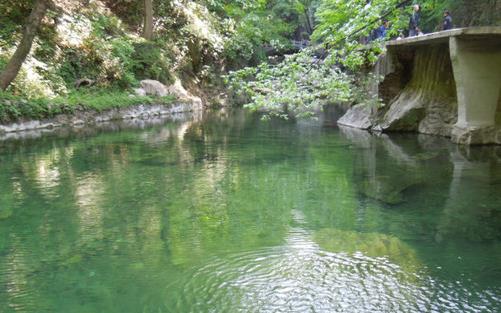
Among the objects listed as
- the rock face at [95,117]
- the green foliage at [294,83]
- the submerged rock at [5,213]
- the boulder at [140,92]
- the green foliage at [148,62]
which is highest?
the green foliage at [148,62]

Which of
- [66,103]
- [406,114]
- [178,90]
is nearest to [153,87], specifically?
[178,90]

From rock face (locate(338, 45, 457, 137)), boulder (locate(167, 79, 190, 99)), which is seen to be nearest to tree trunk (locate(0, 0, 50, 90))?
rock face (locate(338, 45, 457, 137))

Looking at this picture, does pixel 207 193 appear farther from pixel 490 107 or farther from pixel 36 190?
pixel 490 107

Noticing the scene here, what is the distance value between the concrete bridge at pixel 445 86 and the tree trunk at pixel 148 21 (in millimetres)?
11044

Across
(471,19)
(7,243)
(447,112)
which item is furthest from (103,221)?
(471,19)

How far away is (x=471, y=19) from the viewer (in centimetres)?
1745

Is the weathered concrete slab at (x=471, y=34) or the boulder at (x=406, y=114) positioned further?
the boulder at (x=406, y=114)

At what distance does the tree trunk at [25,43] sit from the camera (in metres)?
13.8

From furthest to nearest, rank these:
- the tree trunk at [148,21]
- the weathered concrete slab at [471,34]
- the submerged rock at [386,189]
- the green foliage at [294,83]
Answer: the tree trunk at [148,21] → the weathered concrete slab at [471,34] → the green foliage at [294,83] → the submerged rock at [386,189]

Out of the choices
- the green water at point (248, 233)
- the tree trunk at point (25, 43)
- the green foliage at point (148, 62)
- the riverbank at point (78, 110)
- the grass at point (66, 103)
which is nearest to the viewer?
the green water at point (248, 233)

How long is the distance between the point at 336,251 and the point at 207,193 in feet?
9.73

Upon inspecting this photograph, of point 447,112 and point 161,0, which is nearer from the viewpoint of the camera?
point 447,112

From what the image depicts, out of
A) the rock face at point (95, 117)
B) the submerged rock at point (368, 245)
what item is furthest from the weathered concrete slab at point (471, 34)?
the rock face at point (95, 117)

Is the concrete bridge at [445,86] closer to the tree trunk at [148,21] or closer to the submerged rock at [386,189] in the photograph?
the submerged rock at [386,189]
